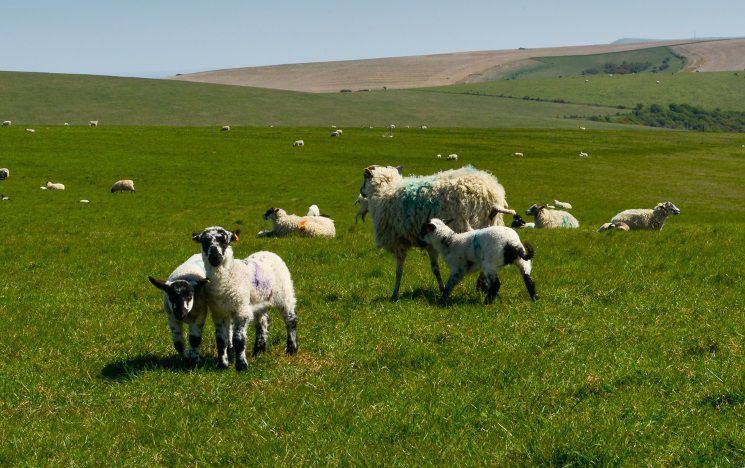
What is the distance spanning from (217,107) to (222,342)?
315 ft

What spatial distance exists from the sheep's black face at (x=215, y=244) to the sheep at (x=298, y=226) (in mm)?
16148

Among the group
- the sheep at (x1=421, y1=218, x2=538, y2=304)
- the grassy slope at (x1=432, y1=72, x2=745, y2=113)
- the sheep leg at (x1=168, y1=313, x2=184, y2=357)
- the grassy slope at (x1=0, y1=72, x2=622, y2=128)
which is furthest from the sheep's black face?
the grassy slope at (x1=432, y1=72, x2=745, y2=113)

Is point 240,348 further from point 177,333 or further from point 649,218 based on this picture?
point 649,218

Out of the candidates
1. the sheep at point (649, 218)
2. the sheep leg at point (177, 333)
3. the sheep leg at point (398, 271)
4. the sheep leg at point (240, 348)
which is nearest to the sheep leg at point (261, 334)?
the sheep leg at point (240, 348)

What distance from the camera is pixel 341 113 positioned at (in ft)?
343

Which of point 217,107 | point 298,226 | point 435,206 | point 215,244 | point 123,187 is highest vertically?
point 217,107

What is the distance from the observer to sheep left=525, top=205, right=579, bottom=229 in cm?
2827

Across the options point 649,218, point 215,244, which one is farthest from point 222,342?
point 649,218

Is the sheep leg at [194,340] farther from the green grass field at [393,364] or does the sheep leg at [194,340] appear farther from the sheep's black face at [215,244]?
the sheep's black face at [215,244]

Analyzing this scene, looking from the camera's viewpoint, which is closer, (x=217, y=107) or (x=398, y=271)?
(x=398, y=271)

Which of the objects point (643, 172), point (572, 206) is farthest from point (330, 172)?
point (643, 172)

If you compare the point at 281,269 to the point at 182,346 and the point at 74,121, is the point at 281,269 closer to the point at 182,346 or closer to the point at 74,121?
the point at 182,346

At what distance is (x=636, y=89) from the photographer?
153 m

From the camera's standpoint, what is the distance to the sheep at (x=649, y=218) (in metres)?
27.1
